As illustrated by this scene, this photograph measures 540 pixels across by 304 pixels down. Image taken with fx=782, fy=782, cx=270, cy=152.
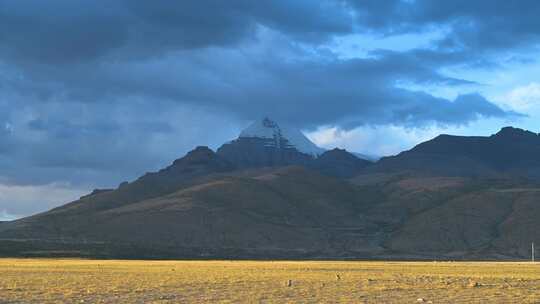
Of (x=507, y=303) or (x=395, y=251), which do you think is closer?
(x=507, y=303)

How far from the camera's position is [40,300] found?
124 ft

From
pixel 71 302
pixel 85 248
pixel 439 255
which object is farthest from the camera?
pixel 439 255

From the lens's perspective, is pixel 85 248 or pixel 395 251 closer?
pixel 85 248

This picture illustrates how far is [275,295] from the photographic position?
4038 cm

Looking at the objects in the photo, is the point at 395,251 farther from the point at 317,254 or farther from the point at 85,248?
the point at 85,248

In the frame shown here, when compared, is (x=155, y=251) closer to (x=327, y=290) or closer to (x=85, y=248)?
(x=85, y=248)

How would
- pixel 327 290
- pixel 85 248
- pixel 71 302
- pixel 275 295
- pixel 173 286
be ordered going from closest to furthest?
1. pixel 71 302
2. pixel 275 295
3. pixel 327 290
4. pixel 173 286
5. pixel 85 248

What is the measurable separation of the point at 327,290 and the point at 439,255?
14999cm

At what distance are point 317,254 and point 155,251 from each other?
132 ft

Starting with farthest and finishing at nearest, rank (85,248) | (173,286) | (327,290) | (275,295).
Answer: (85,248) → (173,286) → (327,290) → (275,295)

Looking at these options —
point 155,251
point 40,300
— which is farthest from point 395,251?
point 40,300

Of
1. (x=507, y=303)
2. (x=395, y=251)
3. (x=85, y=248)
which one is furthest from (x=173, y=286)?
(x=395, y=251)

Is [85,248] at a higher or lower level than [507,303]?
higher

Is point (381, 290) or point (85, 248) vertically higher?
point (85, 248)
